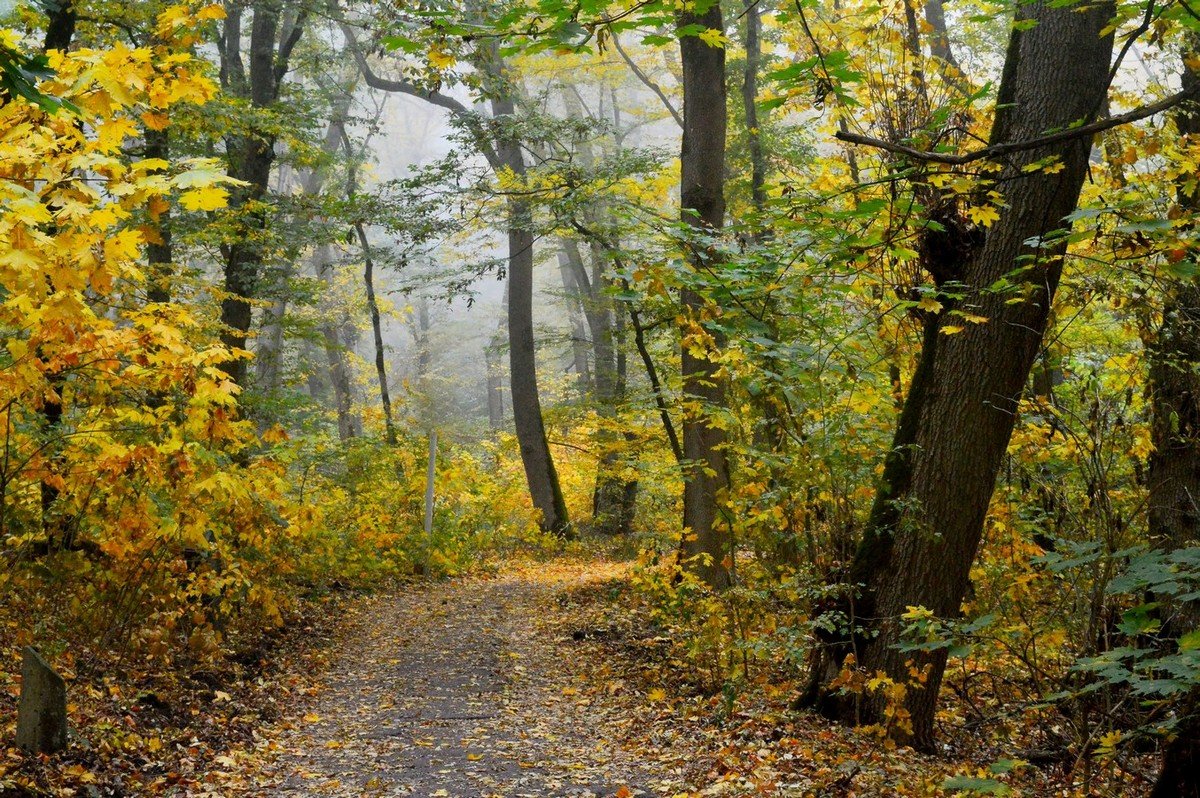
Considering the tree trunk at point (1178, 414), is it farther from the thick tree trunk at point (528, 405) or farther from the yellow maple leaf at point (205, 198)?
the thick tree trunk at point (528, 405)

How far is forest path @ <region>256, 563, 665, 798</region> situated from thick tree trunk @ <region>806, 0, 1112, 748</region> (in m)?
1.62

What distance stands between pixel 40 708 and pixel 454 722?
9.14 feet

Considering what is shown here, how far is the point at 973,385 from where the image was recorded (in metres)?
4.77

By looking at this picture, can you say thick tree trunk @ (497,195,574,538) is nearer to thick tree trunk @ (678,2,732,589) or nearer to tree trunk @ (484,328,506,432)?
thick tree trunk @ (678,2,732,589)

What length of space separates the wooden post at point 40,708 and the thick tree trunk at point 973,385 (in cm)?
414

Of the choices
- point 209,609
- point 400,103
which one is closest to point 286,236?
point 209,609

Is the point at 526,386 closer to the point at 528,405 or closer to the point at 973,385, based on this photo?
the point at 528,405

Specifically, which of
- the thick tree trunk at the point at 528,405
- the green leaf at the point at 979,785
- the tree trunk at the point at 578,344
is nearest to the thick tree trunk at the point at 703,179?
the green leaf at the point at 979,785

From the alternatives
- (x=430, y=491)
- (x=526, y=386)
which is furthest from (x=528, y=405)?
Result: (x=430, y=491)

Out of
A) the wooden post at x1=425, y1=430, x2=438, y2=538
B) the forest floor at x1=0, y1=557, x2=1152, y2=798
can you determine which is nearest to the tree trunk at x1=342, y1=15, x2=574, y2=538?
the wooden post at x1=425, y1=430, x2=438, y2=538

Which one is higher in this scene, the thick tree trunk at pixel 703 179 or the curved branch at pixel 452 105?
the curved branch at pixel 452 105

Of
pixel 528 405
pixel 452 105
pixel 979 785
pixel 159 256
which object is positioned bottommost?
pixel 979 785

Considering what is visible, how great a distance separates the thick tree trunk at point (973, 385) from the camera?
4488 millimetres

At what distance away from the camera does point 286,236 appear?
1309 cm
